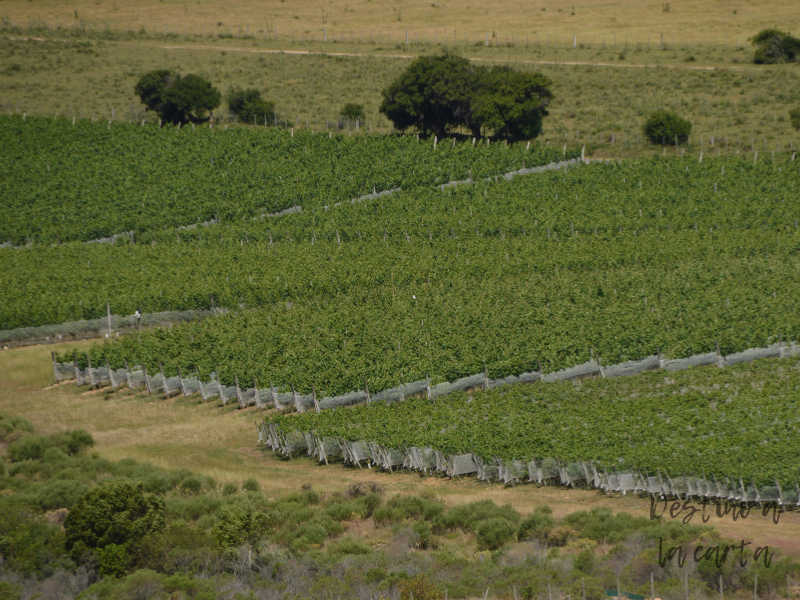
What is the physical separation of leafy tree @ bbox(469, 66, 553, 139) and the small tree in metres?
7.22

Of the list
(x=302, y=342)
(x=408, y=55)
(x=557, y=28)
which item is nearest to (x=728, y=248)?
(x=302, y=342)

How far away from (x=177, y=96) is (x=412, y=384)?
47.1 metres

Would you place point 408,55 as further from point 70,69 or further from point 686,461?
point 686,461

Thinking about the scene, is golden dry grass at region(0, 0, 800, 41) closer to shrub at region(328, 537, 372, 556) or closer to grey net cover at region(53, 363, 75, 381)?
grey net cover at region(53, 363, 75, 381)

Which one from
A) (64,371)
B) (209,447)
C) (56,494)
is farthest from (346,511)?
(64,371)

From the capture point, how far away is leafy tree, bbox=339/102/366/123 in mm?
77812

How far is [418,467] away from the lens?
105 ft

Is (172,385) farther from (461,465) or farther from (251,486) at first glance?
(461,465)

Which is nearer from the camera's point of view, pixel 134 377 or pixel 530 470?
pixel 530 470

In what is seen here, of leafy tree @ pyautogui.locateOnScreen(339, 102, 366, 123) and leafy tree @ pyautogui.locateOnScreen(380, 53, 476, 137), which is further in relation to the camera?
leafy tree @ pyautogui.locateOnScreen(339, 102, 366, 123)

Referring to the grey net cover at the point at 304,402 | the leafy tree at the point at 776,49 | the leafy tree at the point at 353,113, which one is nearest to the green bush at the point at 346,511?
the grey net cover at the point at 304,402

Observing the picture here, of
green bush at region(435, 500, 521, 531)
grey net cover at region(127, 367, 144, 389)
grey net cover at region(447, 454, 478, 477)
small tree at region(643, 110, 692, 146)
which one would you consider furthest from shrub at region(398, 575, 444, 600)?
small tree at region(643, 110, 692, 146)

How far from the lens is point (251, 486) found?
30.9 meters

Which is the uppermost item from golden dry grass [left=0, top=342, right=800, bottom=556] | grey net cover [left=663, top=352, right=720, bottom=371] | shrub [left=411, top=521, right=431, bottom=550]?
grey net cover [left=663, top=352, right=720, bottom=371]
